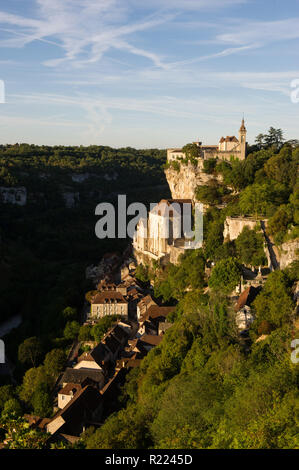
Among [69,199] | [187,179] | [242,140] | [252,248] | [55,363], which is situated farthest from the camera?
[69,199]

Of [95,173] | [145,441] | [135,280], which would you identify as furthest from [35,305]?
[95,173]

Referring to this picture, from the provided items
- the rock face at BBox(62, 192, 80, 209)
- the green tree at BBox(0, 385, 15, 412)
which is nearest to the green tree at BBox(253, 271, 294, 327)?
the green tree at BBox(0, 385, 15, 412)

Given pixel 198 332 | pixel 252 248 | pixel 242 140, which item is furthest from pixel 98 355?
pixel 242 140

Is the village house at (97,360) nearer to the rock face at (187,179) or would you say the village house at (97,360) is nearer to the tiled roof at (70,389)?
the tiled roof at (70,389)

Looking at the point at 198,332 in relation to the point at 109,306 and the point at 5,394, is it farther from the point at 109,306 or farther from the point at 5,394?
the point at 109,306

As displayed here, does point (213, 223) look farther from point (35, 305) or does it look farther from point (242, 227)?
point (35, 305)

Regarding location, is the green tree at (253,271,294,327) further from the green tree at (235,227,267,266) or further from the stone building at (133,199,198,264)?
the stone building at (133,199,198,264)
